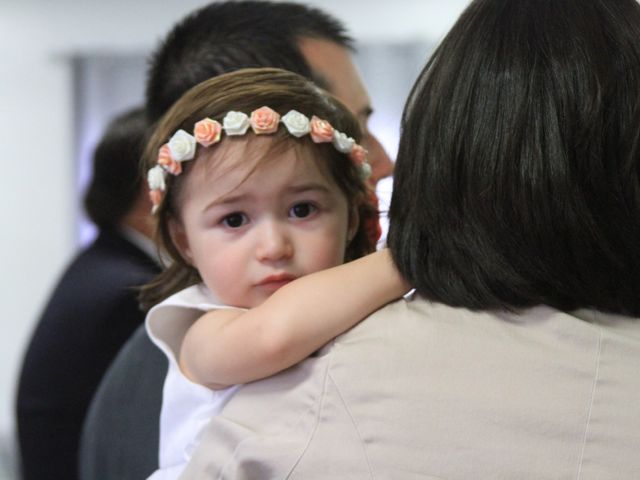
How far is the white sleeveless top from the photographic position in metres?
1.12

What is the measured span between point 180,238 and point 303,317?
0.40m

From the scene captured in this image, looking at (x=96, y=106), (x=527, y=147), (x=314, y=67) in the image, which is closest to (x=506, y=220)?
(x=527, y=147)

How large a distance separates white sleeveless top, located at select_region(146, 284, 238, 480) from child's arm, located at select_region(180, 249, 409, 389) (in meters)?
0.13

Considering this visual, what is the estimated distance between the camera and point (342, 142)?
1.20 metres

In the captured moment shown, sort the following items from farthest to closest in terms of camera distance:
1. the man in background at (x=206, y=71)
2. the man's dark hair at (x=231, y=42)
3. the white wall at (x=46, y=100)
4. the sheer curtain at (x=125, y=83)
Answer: the white wall at (x=46, y=100) < the sheer curtain at (x=125, y=83) < the man's dark hair at (x=231, y=42) < the man in background at (x=206, y=71)

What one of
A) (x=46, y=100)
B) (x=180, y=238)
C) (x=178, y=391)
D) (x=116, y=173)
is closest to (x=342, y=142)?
(x=180, y=238)

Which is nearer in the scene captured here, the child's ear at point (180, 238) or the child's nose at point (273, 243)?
the child's nose at point (273, 243)

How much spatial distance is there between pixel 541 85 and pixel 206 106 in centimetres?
47

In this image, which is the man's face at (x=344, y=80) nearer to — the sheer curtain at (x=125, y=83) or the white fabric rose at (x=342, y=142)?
the white fabric rose at (x=342, y=142)

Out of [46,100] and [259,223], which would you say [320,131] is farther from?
[46,100]

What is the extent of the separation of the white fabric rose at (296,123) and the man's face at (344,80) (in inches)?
16.2

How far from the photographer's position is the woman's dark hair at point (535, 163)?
0.85m

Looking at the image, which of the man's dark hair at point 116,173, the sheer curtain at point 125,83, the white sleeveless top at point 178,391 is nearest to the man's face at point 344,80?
the white sleeveless top at point 178,391

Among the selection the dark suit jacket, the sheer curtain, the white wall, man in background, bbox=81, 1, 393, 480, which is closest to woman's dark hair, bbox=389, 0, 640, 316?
man in background, bbox=81, 1, 393, 480
